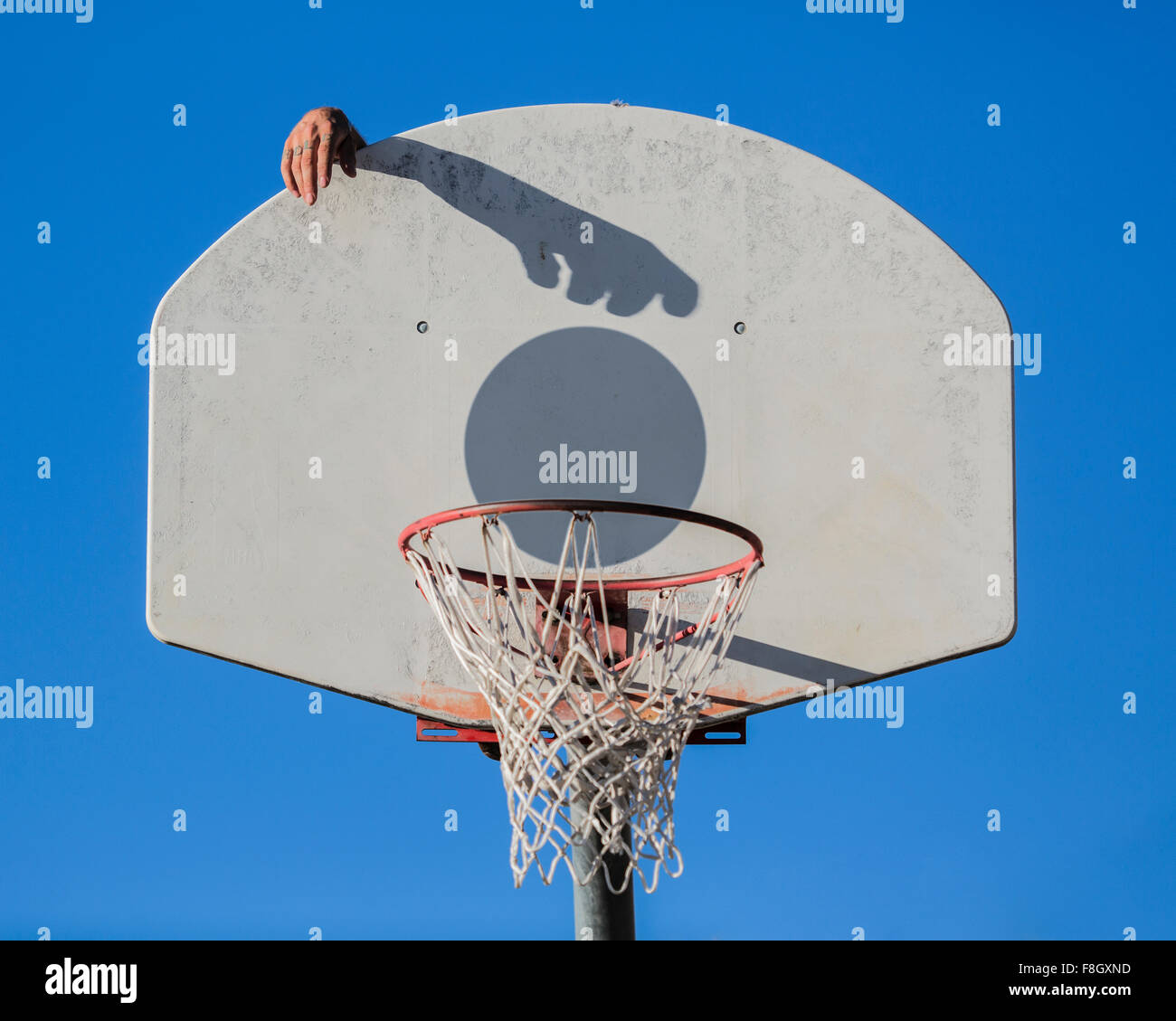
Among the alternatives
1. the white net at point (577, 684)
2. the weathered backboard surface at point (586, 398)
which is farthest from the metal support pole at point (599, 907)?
the weathered backboard surface at point (586, 398)

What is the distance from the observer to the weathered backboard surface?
15.8 feet

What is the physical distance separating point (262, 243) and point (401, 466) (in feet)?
3.24

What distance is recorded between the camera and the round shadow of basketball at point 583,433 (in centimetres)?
493

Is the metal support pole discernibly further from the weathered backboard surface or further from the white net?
the weathered backboard surface

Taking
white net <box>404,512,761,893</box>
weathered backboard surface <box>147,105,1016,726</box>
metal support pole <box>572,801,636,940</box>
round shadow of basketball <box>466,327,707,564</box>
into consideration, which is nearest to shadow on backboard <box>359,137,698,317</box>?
weathered backboard surface <box>147,105,1016,726</box>

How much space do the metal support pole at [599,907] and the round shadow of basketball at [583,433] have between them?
135 centimetres

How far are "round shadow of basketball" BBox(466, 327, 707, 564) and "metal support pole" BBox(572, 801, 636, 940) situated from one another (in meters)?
1.35

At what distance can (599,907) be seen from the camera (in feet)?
17.4

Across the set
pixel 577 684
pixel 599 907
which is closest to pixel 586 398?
pixel 577 684

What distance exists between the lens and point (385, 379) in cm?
499

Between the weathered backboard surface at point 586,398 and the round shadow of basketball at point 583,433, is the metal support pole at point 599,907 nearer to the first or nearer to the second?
the weathered backboard surface at point 586,398

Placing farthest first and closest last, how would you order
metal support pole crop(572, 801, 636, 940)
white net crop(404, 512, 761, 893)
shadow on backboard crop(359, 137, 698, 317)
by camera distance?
metal support pole crop(572, 801, 636, 940) → shadow on backboard crop(359, 137, 698, 317) → white net crop(404, 512, 761, 893)
